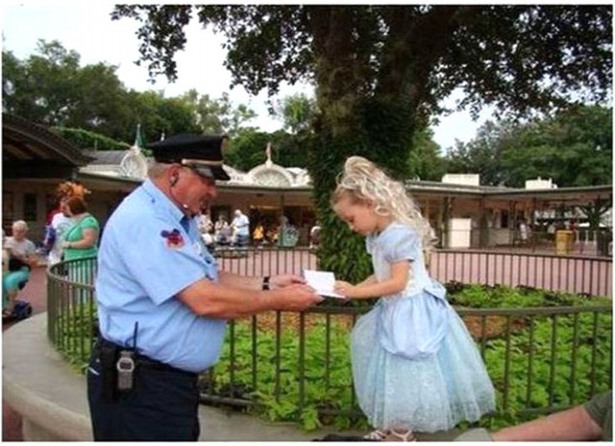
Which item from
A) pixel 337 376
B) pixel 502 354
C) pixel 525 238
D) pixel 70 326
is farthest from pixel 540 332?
pixel 525 238

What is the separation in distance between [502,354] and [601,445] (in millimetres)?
2885

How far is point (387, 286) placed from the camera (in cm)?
305

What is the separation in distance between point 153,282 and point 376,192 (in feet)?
3.79

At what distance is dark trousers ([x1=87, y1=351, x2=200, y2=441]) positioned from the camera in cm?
244

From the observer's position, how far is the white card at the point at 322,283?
3033mm

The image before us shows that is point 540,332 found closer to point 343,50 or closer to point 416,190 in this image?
point 343,50

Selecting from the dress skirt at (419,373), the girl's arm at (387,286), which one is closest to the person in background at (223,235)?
the dress skirt at (419,373)

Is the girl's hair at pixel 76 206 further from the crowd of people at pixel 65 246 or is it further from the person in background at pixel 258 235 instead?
the person in background at pixel 258 235

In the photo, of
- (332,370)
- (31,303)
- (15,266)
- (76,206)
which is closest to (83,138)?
(31,303)

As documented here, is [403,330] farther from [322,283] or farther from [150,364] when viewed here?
[150,364]

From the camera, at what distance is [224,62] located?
9.59m

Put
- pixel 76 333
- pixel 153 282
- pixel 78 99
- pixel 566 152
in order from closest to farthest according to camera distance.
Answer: pixel 153 282, pixel 76 333, pixel 566 152, pixel 78 99

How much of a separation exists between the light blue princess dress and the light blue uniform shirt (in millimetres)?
982

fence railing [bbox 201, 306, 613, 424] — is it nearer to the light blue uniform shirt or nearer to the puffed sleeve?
the puffed sleeve
